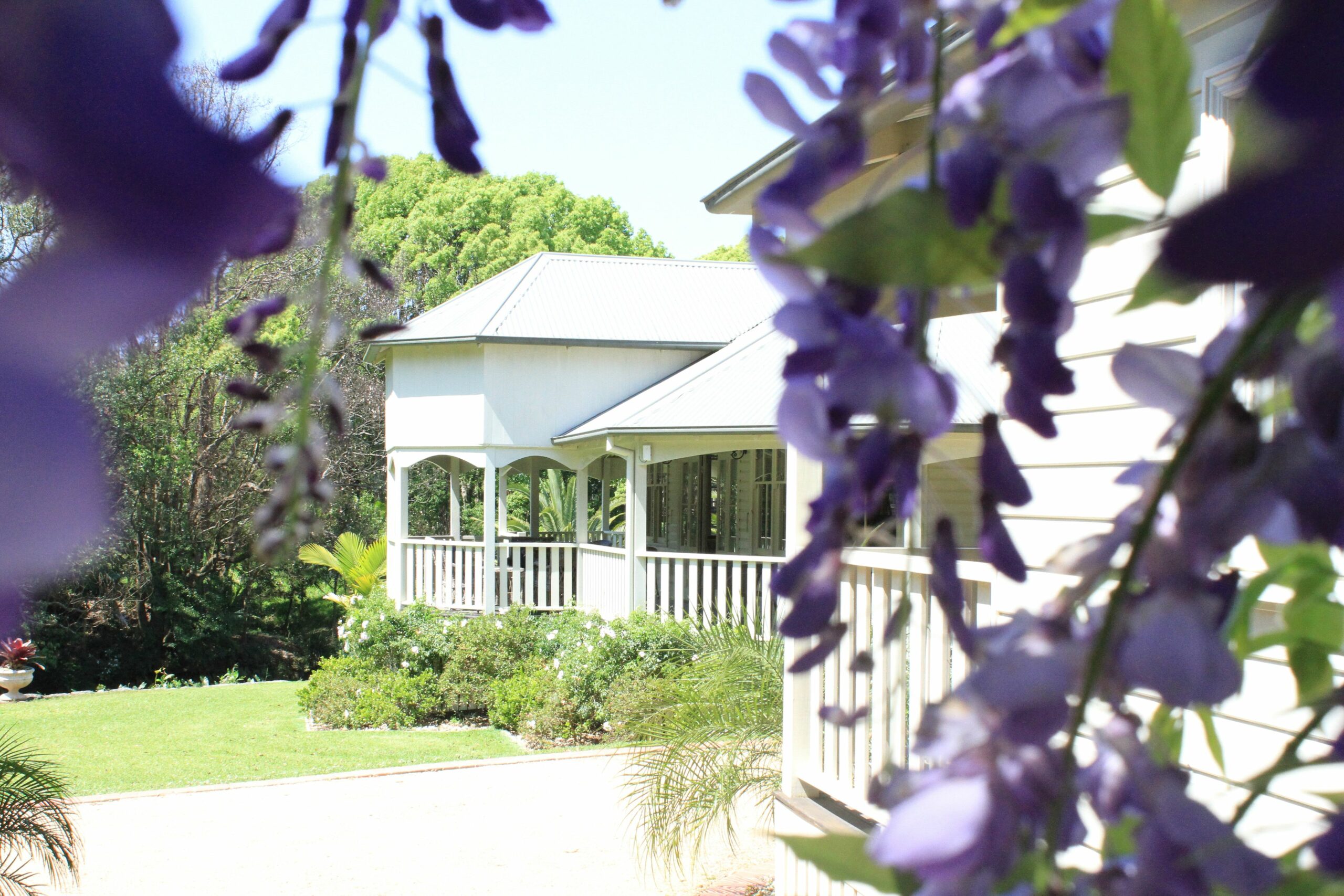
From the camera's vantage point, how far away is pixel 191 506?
18859 mm

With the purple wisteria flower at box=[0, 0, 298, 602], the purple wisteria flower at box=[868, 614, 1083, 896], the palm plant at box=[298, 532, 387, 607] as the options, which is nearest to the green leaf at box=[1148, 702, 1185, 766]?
the purple wisteria flower at box=[868, 614, 1083, 896]

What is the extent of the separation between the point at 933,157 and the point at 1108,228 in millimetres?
86

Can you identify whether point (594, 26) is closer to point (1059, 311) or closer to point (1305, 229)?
point (1059, 311)

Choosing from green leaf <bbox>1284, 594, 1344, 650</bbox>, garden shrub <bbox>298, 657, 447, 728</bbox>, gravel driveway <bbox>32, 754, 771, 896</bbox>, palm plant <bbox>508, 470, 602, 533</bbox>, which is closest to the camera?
green leaf <bbox>1284, 594, 1344, 650</bbox>

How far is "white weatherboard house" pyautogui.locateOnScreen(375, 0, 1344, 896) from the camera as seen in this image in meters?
2.82

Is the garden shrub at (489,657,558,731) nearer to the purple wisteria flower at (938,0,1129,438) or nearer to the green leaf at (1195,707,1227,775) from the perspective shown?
the green leaf at (1195,707,1227,775)

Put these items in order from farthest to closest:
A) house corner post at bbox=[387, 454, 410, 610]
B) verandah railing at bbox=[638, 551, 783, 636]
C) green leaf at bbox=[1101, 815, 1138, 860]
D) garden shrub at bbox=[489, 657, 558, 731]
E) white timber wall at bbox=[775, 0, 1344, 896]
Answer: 1. house corner post at bbox=[387, 454, 410, 610]
2. garden shrub at bbox=[489, 657, 558, 731]
3. verandah railing at bbox=[638, 551, 783, 636]
4. white timber wall at bbox=[775, 0, 1344, 896]
5. green leaf at bbox=[1101, 815, 1138, 860]

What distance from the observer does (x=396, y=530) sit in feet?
54.0

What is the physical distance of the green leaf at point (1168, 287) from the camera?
155mm

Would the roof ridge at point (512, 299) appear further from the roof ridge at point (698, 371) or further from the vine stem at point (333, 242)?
the vine stem at point (333, 242)

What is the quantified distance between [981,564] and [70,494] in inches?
159

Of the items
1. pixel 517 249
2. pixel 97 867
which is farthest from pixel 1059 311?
pixel 517 249

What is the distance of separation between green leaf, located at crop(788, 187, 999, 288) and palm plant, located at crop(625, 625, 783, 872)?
5.80m

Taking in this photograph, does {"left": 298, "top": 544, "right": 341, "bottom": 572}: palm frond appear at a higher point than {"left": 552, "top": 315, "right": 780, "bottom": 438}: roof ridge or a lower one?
lower
